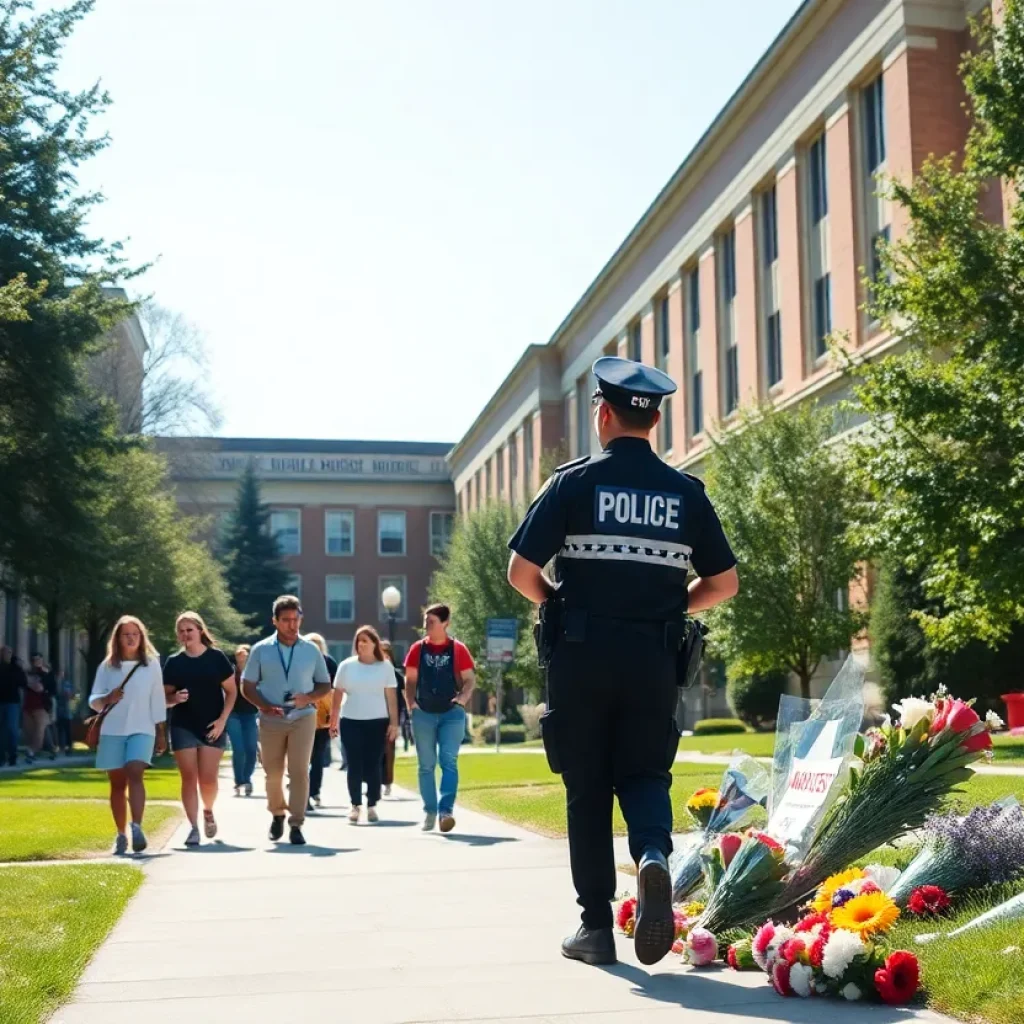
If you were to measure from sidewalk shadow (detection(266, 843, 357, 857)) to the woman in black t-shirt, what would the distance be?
3.04ft

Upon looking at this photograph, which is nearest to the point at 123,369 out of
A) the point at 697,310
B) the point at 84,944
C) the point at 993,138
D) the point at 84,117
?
the point at 697,310

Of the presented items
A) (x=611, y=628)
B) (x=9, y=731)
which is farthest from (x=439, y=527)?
(x=611, y=628)

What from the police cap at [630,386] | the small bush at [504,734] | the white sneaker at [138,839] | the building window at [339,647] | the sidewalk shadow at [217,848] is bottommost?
the small bush at [504,734]

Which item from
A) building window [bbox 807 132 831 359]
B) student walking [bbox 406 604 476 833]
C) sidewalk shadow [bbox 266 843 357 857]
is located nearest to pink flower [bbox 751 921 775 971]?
sidewalk shadow [bbox 266 843 357 857]

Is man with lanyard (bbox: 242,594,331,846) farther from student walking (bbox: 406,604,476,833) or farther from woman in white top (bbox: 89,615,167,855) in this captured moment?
student walking (bbox: 406,604,476,833)

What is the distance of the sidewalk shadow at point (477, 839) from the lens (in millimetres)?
11906

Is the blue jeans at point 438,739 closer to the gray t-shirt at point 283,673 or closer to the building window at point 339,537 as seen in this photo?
the gray t-shirt at point 283,673

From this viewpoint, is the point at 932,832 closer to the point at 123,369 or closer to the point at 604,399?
the point at 604,399

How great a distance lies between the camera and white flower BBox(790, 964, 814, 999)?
5.29 meters

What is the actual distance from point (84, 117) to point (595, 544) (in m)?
24.7

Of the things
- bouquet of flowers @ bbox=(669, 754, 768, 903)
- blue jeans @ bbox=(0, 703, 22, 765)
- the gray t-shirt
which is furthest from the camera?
blue jeans @ bbox=(0, 703, 22, 765)

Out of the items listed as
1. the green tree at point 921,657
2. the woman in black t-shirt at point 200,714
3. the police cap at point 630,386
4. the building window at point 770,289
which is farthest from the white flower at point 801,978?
the building window at point 770,289

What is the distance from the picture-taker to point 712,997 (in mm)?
5352

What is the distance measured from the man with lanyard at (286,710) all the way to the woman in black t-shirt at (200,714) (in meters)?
0.34
